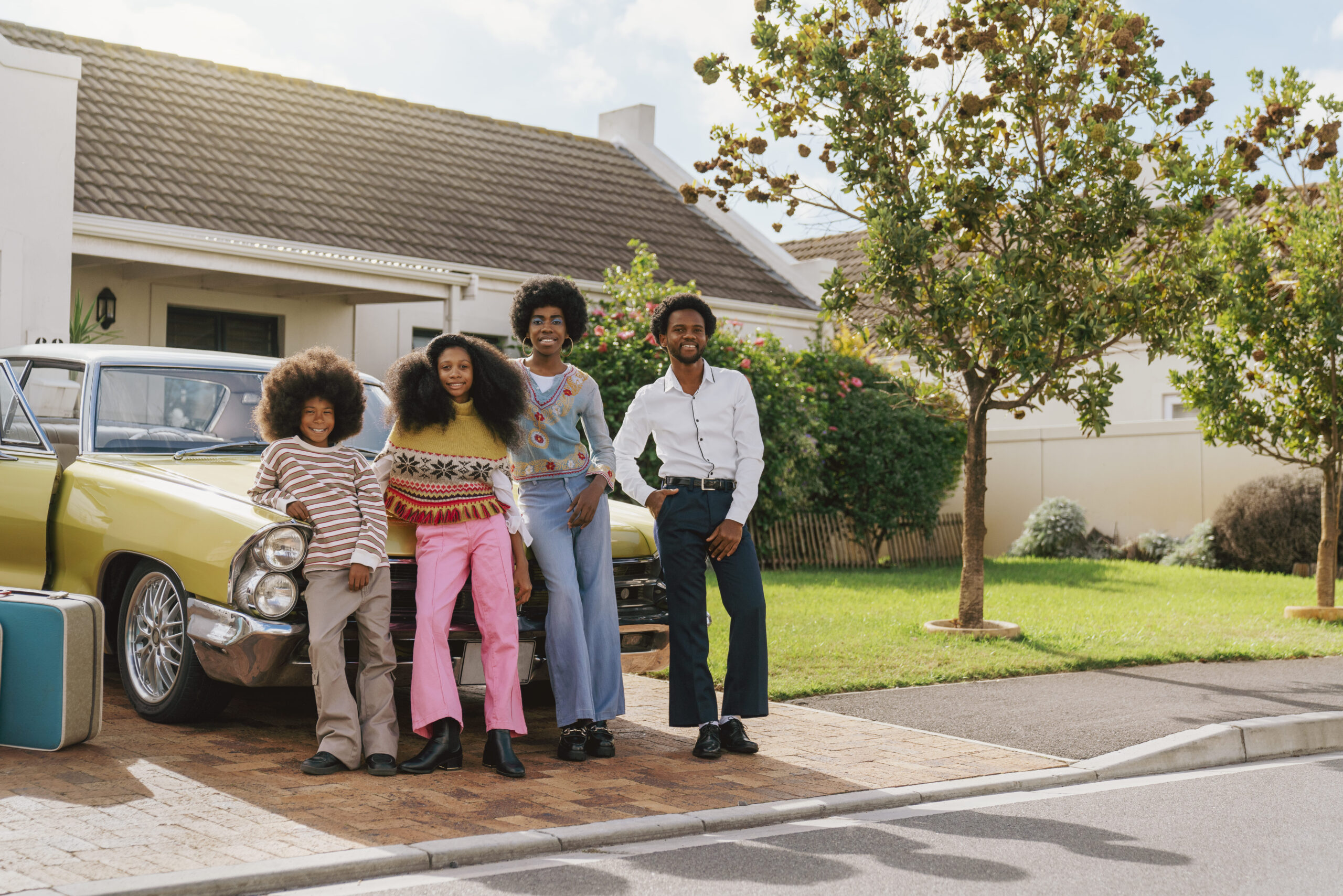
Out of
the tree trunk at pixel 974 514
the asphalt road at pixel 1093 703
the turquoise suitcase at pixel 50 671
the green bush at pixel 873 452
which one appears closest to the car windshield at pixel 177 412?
the turquoise suitcase at pixel 50 671

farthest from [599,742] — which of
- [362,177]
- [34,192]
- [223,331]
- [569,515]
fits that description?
[362,177]

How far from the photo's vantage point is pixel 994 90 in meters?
10.4

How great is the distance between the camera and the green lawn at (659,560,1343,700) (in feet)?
29.6

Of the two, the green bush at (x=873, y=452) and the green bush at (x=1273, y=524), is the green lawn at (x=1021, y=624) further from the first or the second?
the green bush at (x=873, y=452)

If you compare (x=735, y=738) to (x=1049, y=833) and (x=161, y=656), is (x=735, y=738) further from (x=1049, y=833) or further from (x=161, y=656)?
(x=161, y=656)

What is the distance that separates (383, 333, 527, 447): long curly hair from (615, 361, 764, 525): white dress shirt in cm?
61

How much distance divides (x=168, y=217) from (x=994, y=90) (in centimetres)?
900

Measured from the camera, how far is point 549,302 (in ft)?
20.6

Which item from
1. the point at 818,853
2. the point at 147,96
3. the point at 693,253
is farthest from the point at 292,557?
the point at 693,253

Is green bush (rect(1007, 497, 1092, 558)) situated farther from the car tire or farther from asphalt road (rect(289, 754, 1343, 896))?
the car tire

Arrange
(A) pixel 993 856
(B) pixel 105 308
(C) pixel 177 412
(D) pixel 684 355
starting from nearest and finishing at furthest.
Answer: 1. (A) pixel 993 856
2. (D) pixel 684 355
3. (C) pixel 177 412
4. (B) pixel 105 308

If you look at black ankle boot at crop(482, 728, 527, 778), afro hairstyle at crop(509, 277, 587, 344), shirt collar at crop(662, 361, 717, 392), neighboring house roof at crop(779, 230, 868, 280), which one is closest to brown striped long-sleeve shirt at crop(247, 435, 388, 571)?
black ankle boot at crop(482, 728, 527, 778)

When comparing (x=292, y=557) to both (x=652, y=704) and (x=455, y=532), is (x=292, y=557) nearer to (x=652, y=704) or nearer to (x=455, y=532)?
(x=455, y=532)

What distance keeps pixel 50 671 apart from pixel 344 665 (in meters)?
1.19
